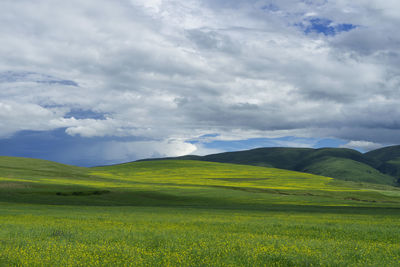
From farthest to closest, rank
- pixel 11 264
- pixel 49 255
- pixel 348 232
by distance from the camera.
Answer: pixel 348 232
pixel 49 255
pixel 11 264

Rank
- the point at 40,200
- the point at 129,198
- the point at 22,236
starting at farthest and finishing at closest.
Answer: the point at 129,198, the point at 40,200, the point at 22,236

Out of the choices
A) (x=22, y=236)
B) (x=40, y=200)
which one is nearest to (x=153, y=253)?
(x=22, y=236)

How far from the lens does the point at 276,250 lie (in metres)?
14.9

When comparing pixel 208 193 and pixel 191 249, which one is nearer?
pixel 191 249

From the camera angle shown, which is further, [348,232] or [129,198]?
[129,198]

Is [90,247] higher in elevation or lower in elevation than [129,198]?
A: higher

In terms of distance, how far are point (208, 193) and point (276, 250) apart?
233 ft

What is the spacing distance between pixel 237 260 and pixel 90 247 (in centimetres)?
673

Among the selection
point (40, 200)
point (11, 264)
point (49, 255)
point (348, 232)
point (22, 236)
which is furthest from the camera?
point (40, 200)

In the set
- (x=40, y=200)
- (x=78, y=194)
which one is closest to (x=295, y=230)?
(x=40, y=200)

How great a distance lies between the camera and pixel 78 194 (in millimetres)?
74312

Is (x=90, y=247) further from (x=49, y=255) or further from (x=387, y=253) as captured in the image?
(x=387, y=253)

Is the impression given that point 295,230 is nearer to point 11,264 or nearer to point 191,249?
point 191,249

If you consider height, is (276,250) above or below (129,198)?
above
